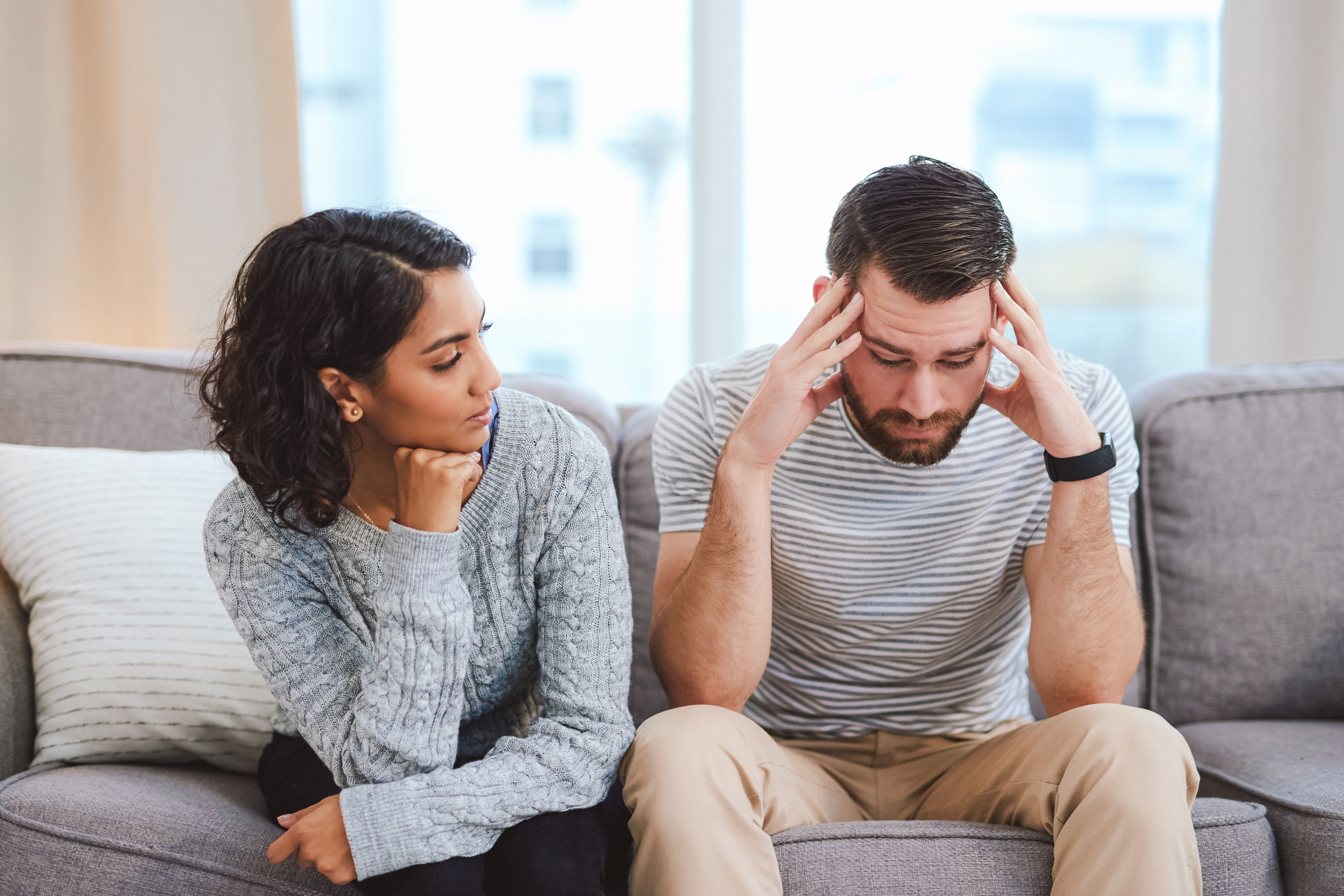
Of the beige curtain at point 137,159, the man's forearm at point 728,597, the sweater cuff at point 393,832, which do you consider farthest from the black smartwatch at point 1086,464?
the beige curtain at point 137,159

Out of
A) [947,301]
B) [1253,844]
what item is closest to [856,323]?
[947,301]

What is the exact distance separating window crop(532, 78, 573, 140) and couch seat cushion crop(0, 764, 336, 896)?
156 cm

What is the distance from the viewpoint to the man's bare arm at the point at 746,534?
117 cm

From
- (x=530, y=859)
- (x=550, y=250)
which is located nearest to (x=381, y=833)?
(x=530, y=859)

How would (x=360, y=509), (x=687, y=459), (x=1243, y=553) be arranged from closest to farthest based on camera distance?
1. (x=360, y=509)
2. (x=687, y=459)
3. (x=1243, y=553)

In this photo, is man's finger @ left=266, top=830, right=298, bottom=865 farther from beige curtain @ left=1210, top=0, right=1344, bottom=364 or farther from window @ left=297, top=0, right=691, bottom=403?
beige curtain @ left=1210, top=0, right=1344, bottom=364

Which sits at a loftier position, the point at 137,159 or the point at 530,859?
the point at 137,159

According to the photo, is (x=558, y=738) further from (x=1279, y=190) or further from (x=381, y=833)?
(x=1279, y=190)

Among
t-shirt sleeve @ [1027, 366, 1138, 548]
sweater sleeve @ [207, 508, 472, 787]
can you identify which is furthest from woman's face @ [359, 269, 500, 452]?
t-shirt sleeve @ [1027, 366, 1138, 548]

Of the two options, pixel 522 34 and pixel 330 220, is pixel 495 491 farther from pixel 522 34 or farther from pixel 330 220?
pixel 522 34

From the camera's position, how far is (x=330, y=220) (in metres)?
1.00

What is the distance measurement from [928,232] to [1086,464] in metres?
0.34

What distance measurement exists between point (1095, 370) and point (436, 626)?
3.10ft

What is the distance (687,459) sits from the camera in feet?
4.30
